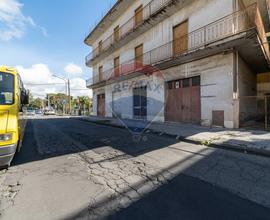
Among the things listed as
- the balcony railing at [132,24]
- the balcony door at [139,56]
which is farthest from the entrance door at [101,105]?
the balcony door at [139,56]

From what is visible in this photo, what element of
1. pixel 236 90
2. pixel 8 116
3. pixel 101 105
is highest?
pixel 236 90

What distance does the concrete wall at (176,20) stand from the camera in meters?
10.7

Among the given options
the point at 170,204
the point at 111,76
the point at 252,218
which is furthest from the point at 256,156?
the point at 111,76

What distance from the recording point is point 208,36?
36.3ft

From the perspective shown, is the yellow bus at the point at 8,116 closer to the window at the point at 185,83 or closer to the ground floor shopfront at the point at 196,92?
the ground floor shopfront at the point at 196,92

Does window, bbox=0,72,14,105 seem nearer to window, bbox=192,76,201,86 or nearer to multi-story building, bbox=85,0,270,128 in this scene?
multi-story building, bbox=85,0,270,128

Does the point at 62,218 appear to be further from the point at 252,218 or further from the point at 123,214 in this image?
the point at 252,218

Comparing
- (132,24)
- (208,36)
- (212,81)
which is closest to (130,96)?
(132,24)

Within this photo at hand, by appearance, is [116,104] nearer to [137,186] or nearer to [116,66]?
[116,66]

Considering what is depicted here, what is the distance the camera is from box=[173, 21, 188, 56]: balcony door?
503 inches

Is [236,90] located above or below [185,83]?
below

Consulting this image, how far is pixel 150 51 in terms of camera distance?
1564 centimetres

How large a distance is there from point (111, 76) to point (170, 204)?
63.2ft

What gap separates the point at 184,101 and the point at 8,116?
10369 millimetres
